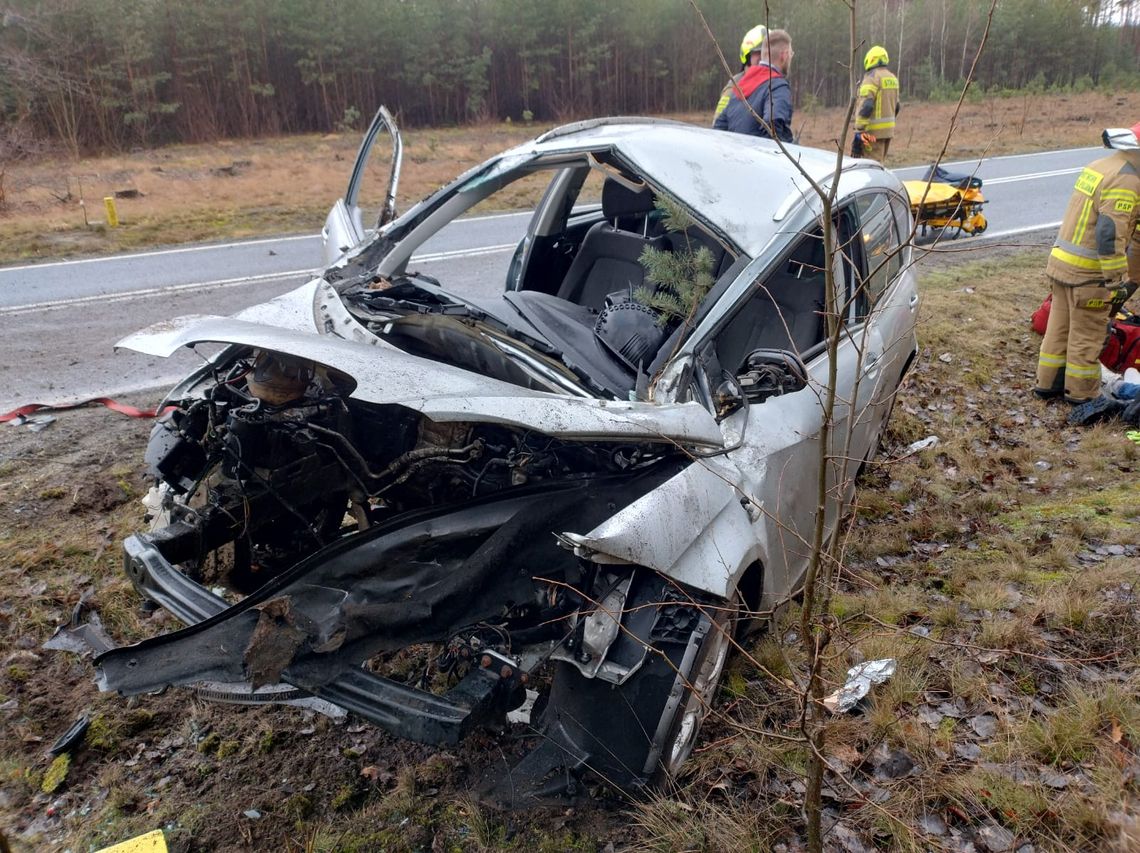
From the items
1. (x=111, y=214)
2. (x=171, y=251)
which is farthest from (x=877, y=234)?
(x=111, y=214)

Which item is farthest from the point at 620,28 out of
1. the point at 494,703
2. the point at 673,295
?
the point at 494,703

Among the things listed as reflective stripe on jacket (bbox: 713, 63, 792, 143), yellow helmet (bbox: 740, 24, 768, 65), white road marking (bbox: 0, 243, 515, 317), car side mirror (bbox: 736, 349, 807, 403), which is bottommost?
white road marking (bbox: 0, 243, 515, 317)

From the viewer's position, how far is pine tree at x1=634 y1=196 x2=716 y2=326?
132 inches

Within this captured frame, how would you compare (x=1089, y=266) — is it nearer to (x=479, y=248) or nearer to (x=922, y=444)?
(x=922, y=444)

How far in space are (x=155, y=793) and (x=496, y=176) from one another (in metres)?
2.83

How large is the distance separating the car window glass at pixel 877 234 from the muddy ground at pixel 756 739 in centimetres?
127

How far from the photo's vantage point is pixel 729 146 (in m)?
3.77

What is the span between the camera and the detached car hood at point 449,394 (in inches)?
95.3

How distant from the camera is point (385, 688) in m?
2.37

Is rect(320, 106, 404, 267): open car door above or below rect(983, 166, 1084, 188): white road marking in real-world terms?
above

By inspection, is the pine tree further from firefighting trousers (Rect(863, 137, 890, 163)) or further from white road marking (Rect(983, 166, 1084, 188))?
white road marking (Rect(983, 166, 1084, 188))

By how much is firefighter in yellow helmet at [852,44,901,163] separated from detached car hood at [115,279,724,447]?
8.10 m

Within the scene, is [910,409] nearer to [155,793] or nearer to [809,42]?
[155,793]

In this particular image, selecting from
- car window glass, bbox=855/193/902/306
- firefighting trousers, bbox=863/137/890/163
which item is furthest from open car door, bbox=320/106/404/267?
firefighting trousers, bbox=863/137/890/163
